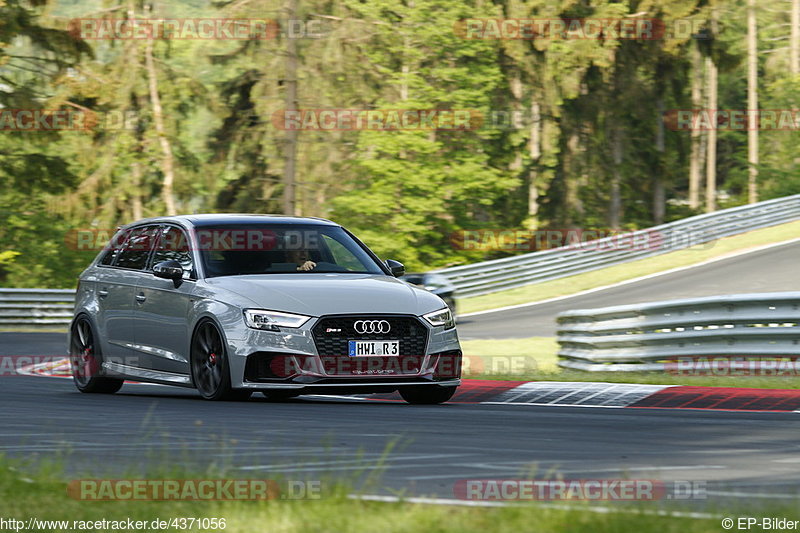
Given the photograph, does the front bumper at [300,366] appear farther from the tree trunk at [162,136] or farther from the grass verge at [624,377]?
the tree trunk at [162,136]

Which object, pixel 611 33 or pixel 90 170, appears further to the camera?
pixel 90 170

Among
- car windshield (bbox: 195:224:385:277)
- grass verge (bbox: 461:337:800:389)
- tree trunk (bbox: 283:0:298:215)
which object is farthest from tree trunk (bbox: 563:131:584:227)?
car windshield (bbox: 195:224:385:277)

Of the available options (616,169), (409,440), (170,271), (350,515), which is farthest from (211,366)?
(616,169)

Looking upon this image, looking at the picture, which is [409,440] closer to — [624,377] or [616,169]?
[624,377]

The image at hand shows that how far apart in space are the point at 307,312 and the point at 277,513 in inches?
238

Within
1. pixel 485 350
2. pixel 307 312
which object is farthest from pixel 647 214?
pixel 307 312

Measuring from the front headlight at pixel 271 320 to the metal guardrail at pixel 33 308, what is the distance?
2408cm

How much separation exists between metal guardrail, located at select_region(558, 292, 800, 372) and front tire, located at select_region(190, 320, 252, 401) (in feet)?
18.7

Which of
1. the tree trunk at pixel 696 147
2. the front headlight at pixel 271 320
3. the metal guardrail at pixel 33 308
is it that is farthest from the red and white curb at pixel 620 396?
the tree trunk at pixel 696 147

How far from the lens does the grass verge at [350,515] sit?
495cm

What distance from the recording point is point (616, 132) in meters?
55.8

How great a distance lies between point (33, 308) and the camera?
114 feet

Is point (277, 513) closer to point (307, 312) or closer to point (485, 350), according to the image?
point (307, 312)

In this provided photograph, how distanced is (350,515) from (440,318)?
6.63 meters
